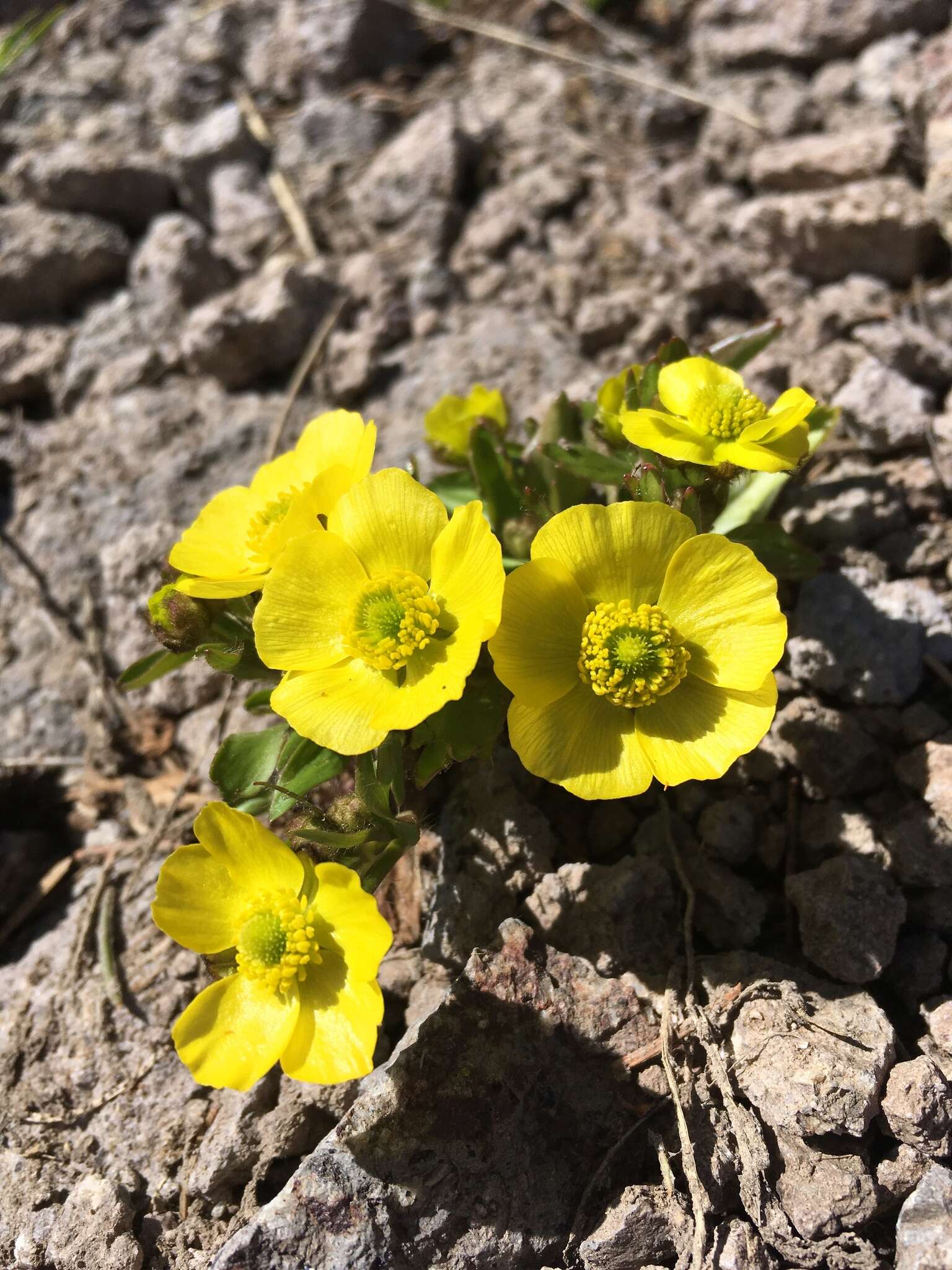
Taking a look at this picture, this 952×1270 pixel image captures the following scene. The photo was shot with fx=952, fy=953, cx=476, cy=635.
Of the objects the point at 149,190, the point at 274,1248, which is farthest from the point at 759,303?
the point at 274,1248

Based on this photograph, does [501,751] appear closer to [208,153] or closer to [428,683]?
[428,683]

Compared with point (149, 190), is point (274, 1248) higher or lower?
lower

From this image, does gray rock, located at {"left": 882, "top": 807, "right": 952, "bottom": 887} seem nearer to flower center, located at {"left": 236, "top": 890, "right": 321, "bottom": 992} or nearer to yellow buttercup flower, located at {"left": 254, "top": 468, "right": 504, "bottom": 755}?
yellow buttercup flower, located at {"left": 254, "top": 468, "right": 504, "bottom": 755}

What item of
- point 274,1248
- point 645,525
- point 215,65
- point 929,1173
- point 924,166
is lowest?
point 929,1173

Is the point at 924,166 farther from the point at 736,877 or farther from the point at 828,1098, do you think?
the point at 828,1098

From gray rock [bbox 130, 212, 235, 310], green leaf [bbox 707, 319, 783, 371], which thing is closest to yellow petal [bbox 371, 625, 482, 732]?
green leaf [bbox 707, 319, 783, 371]

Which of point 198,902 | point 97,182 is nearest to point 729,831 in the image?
point 198,902

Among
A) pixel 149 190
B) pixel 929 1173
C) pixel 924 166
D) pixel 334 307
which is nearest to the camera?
pixel 929 1173
